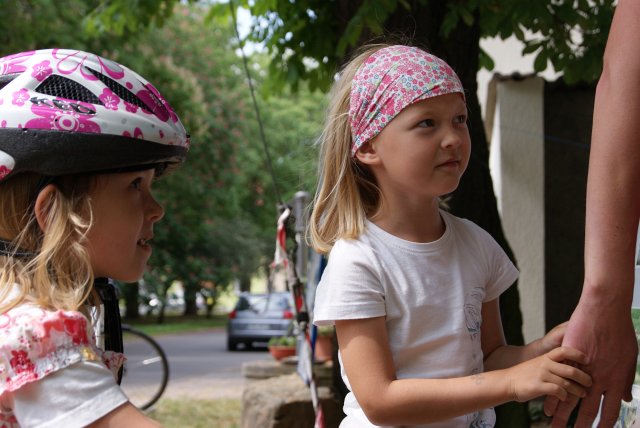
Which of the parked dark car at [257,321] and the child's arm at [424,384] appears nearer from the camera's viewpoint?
the child's arm at [424,384]

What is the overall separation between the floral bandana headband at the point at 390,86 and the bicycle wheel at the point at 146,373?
22.5 ft

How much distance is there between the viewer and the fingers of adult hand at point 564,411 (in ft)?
5.82

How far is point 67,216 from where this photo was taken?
150cm

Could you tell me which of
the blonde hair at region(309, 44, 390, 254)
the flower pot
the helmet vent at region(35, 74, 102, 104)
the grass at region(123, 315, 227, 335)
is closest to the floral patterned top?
the helmet vent at region(35, 74, 102, 104)

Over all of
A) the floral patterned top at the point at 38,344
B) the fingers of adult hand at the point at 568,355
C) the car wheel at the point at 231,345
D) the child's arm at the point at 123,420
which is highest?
the floral patterned top at the point at 38,344

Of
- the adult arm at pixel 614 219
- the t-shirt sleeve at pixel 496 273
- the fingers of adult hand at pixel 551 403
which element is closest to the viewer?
the adult arm at pixel 614 219

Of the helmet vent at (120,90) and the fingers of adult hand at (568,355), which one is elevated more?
the helmet vent at (120,90)

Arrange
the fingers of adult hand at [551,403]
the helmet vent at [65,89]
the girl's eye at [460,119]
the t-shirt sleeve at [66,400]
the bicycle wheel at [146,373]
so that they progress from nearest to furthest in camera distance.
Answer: the t-shirt sleeve at [66,400] → the helmet vent at [65,89] → the fingers of adult hand at [551,403] → the girl's eye at [460,119] → the bicycle wheel at [146,373]

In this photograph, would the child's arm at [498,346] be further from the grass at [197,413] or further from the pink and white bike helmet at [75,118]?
the grass at [197,413]

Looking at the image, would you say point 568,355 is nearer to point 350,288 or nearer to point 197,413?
point 350,288

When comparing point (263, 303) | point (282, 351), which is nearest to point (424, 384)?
point (282, 351)

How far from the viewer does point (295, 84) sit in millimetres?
6121

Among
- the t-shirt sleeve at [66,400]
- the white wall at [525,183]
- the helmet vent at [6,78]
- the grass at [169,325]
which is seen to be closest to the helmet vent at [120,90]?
the helmet vent at [6,78]

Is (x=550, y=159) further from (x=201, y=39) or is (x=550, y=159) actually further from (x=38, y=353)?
(x=201, y=39)
